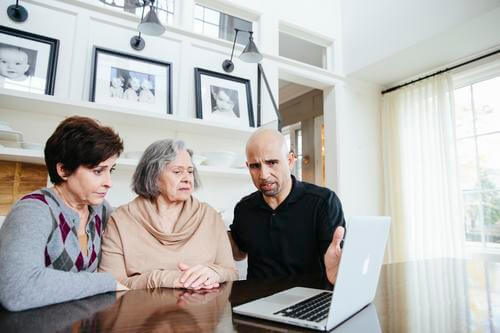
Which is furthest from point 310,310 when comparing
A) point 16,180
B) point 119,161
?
point 16,180

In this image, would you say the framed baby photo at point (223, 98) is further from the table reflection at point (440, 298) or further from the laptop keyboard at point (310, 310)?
the laptop keyboard at point (310, 310)

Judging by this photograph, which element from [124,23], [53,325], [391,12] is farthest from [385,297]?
[391,12]

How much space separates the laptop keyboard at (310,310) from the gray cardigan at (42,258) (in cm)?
55

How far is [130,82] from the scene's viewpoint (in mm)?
2355

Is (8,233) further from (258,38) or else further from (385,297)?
(258,38)

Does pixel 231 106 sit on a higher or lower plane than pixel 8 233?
higher

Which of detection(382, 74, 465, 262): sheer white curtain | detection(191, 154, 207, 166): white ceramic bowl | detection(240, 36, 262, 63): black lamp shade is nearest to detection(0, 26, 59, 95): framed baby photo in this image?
detection(191, 154, 207, 166): white ceramic bowl

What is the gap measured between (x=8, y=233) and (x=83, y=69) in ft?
5.31

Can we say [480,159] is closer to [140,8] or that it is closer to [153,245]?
[153,245]

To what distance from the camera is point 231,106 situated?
273cm

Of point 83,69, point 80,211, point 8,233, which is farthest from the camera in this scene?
point 83,69

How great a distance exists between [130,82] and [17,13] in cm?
73

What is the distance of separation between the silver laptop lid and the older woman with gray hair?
1.66ft

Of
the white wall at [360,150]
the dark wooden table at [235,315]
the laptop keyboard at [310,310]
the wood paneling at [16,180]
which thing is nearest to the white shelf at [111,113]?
the wood paneling at [16,180]
